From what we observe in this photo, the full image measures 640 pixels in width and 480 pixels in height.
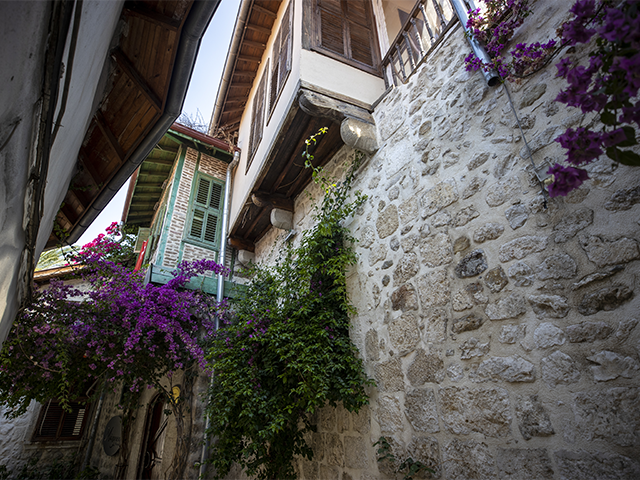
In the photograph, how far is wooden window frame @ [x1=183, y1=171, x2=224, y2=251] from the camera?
21.9 ft

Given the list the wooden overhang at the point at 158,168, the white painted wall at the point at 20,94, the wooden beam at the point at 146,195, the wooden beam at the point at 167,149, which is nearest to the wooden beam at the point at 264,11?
the wooden overhang at the point at 158,168

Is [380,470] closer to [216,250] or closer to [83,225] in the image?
[83,225]

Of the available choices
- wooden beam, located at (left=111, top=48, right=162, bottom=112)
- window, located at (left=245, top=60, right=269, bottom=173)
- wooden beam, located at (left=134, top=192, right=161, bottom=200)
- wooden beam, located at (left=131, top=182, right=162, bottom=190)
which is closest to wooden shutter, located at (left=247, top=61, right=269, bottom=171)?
window, located at (left=245, top=60, right=269, bottom=173)

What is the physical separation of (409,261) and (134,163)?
2.55 meters

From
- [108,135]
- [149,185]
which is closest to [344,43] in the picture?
[108,135]

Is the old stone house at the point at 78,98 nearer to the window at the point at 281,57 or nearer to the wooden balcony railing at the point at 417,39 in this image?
the wooden balcony railing at the point at 417,39

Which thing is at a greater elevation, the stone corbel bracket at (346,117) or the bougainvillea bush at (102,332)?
A: the stone corbel bracket at (346,117)

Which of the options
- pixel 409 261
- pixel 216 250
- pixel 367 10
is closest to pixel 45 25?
pixel 409 261

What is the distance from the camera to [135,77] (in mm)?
2488

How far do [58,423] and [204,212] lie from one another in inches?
243

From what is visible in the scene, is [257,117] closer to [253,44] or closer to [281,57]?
[281,57]

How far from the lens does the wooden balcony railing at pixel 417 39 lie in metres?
3.14

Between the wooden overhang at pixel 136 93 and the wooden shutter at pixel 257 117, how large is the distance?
119 inches

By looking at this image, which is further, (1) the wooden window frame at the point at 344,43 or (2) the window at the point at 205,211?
(2) the window at the point at 205,211
